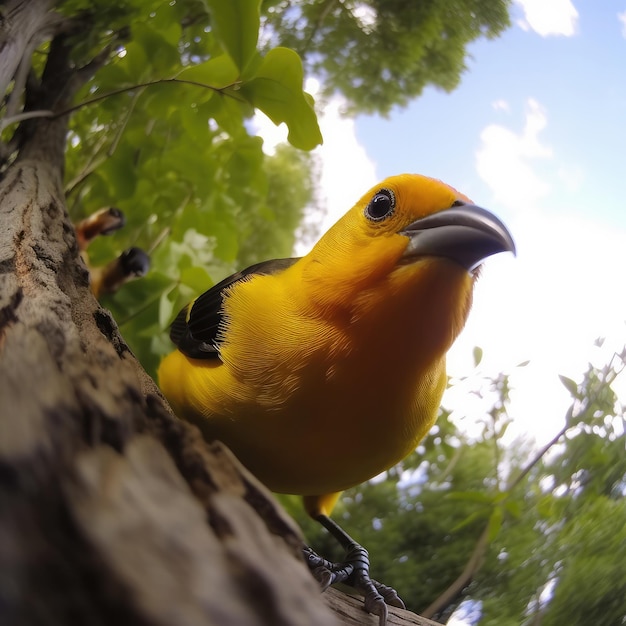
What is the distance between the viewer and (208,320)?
81cm

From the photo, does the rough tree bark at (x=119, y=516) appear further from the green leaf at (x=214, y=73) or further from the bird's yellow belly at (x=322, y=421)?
A: the green leaf at (x=214, y=73)

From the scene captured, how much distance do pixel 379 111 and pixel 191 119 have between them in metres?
0.59

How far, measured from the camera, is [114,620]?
216mm

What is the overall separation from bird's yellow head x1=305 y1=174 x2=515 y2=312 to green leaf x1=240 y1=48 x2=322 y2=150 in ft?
0.67

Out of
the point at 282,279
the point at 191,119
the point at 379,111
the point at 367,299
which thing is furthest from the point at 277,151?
the point at 367,299

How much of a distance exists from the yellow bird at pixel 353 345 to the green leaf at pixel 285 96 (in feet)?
0.69

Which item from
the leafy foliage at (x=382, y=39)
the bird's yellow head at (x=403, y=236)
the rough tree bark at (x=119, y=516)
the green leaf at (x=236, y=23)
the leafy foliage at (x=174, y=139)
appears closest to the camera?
the rough tree bark at (x=119, y=516)

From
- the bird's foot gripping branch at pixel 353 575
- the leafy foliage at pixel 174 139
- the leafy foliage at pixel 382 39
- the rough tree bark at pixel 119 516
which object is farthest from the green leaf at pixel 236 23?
the bird's foot gripping branch at pixel 353 575

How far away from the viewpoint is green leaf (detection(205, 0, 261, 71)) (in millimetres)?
725

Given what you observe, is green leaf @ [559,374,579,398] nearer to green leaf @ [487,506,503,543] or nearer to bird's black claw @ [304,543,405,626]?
green leaf @ [487,506,503,543]

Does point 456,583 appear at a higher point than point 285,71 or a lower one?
lower

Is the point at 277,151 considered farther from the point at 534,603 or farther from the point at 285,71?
the point at 534,603

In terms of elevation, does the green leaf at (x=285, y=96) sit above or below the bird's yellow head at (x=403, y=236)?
above

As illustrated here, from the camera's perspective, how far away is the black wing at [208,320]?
0.77 m
